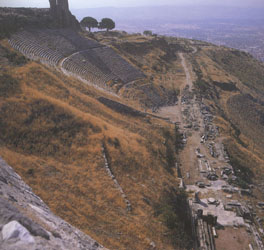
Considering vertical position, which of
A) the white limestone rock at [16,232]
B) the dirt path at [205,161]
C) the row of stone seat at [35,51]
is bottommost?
the dirt path at [205,161]

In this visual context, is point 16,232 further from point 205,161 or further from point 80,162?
point 205,161

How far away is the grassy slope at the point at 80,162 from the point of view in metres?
12.9

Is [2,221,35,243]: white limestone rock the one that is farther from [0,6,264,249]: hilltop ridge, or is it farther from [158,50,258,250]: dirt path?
[158,50,258,250]: dirt path

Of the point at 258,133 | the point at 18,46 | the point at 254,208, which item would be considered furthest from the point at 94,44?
the point at 254,208

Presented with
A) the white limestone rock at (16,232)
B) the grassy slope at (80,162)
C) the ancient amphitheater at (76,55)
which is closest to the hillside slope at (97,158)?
the grassy slope at (80,162)

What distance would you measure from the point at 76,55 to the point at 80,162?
111 feet

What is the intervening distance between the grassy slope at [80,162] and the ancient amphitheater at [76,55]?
12.0m

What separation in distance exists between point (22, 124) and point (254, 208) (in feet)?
67.5

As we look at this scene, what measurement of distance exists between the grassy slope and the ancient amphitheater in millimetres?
11958

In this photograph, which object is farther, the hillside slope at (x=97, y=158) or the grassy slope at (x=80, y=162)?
the hillside slope at (x=97, y=158)

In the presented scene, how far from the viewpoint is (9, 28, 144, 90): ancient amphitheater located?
128 ft

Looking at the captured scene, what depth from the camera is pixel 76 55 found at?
4622cm

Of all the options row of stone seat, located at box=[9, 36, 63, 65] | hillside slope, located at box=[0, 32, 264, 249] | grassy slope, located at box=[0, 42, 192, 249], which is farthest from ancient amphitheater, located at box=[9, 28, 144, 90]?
grassy slope, located at box=[0, 42, 192, 249]

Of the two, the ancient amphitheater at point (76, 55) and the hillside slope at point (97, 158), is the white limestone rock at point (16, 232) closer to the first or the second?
the hillside slope at point (97, 158)
